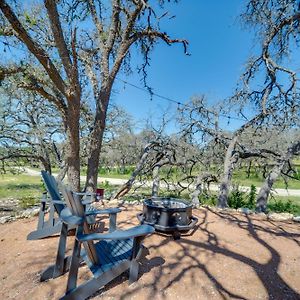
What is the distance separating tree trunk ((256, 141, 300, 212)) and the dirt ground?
173 cm

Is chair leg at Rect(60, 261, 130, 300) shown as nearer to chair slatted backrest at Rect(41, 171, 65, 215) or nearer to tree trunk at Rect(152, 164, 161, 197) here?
chair slatted backrest at Rect(41, 171, 65, 215)

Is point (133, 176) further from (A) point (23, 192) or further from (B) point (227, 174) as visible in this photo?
(A) point (23, 192)

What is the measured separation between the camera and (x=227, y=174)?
617 cm

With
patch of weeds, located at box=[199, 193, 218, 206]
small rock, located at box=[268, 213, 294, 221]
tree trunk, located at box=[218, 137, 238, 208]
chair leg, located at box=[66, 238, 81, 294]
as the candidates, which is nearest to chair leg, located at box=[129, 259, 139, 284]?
chair leg, located at box=[66, 238, 81, 294]

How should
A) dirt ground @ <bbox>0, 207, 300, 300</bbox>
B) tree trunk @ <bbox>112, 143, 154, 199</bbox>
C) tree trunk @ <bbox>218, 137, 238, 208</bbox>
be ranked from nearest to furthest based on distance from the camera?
dirt ground @ <bbox>0, 207, 300, 300</bbox> → tree trunk @ <bbox>218, 137, 238, 208</bbox> → tree trunk @ <bbox>112, 143, 154, 199</bbox>

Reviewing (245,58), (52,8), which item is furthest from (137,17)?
(245,58)

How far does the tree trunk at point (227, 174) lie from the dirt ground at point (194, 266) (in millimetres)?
1833

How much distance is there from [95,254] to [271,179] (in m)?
5.03

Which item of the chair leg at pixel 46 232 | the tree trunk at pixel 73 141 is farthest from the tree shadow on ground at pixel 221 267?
the tree trunk at pixel 73 141

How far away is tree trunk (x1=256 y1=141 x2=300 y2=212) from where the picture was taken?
18.3 feet

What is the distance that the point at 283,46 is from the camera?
4.93 meters

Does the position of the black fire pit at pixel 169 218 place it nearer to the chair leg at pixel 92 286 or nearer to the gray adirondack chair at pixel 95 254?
the gray adirondack chair at pixel 95 254

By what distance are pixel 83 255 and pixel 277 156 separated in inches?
229

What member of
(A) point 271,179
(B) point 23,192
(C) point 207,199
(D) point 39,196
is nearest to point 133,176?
(C) point 207,199
